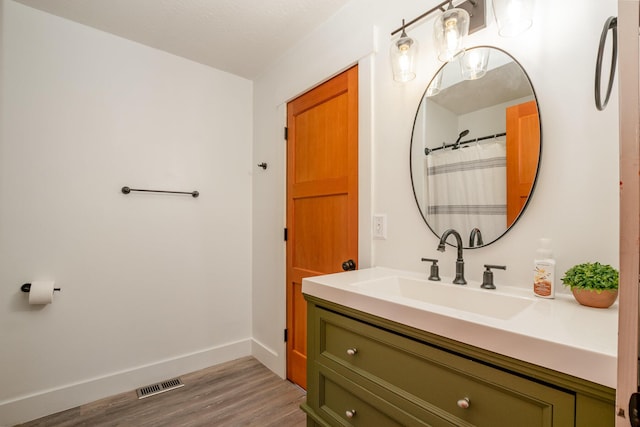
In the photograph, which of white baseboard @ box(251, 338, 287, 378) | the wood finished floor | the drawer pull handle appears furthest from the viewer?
white baseboard @ box(251, 338, 287, 378)

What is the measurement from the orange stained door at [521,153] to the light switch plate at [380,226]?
0.58 meters

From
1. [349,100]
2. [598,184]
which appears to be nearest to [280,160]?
[349,100]

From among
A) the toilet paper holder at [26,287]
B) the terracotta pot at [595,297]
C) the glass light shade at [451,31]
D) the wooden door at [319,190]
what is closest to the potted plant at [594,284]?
the terracotta pot at [595,297]

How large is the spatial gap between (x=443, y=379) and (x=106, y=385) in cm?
224

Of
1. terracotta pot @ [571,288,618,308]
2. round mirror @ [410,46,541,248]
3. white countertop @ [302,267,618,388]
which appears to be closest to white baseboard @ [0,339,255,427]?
white countertop @ [302,267,618,388]

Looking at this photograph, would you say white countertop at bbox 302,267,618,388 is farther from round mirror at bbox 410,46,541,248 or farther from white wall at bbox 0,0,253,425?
white wall at bbox 0,0,253,425

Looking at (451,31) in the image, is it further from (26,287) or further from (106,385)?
(106,385)

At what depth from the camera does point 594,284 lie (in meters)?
0.86

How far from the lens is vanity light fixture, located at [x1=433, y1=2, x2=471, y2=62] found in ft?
3.87

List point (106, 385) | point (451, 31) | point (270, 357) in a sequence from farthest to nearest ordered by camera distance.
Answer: point (270, 357) < point (106, 385) < point (451, 31)

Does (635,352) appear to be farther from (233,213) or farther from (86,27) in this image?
(86,27)

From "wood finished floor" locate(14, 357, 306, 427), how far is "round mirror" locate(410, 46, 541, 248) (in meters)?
1.49

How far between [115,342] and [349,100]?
7.32 feet

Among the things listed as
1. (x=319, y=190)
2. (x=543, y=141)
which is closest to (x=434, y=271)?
(x=543, y=141)
